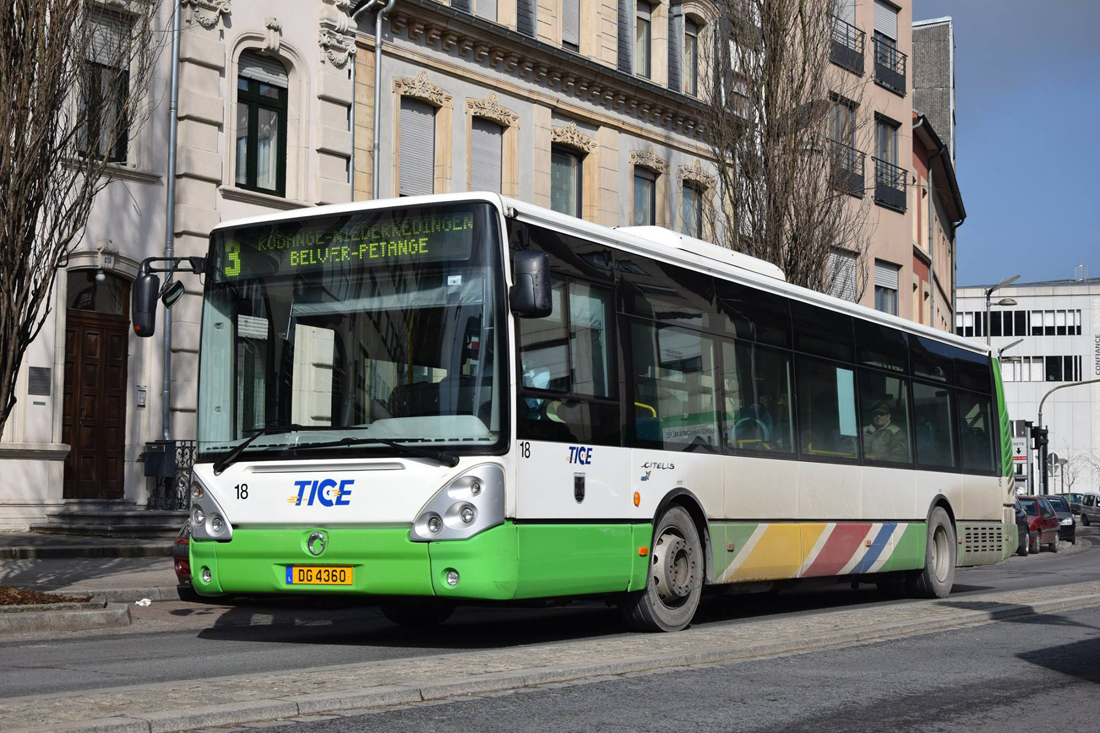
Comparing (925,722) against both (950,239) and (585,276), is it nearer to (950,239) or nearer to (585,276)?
(585,276)

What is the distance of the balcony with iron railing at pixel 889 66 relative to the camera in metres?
43.7

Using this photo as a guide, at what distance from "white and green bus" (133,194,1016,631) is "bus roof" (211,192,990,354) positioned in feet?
0.09

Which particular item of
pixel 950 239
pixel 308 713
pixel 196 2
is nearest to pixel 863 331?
pixel 308 713

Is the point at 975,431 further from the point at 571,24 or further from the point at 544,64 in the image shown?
the point at 571,24

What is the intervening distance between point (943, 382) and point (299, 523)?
33.2ft

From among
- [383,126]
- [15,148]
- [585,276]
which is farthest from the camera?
[383,126]

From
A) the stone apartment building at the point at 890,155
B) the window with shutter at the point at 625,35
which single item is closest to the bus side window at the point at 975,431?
the window with shutter at the point at 625,35

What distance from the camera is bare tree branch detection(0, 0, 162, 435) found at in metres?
13.9

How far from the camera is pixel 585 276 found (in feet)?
37.2

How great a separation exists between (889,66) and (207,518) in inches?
1464

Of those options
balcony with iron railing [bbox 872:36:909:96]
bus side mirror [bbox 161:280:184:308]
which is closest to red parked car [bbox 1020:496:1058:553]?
balcony with iron railing [bbox 872:36:909:96]

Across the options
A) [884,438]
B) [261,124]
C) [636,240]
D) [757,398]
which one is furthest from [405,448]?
A: [261,124]

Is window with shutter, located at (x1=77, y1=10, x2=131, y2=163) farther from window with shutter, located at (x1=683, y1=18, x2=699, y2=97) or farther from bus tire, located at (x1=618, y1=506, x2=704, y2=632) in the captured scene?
window with shutter, located at (x1=683, y1=18, x2=699, y2=97)

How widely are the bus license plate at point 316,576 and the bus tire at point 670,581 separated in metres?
2.44
